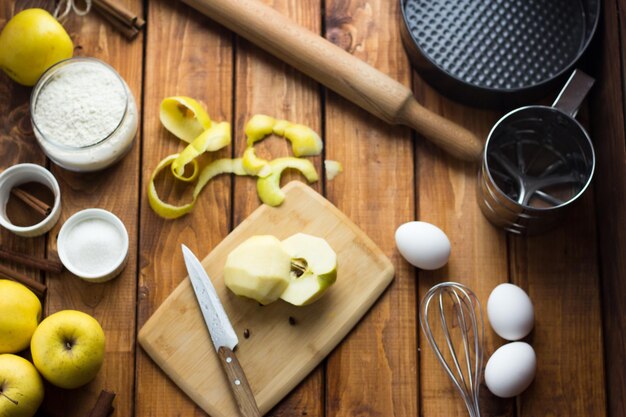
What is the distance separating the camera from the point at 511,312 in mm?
1083

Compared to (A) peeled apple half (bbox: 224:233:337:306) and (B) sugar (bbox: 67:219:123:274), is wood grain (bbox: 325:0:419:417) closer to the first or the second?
(A) peeled apple half (bbox: 224:233:337:306)

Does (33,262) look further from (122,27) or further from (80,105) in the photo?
(122,27)

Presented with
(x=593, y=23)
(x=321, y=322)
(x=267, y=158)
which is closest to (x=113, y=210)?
(x=267, y=158)

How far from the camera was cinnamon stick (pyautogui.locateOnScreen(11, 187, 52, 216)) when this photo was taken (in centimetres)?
114

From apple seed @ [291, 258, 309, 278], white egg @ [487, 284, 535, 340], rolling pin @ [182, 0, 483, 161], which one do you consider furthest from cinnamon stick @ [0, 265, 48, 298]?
white egg @ [487, 284, 535, 340]

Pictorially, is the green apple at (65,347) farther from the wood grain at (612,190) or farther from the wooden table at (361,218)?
the wood grain at (612,190)

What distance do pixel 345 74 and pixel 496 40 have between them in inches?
9.0

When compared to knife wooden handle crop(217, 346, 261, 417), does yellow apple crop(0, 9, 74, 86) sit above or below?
above

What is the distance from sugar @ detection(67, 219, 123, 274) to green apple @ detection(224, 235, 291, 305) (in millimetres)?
165

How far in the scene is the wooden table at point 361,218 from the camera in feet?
3.67

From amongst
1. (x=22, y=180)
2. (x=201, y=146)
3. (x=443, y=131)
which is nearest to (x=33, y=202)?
(x=22, y=180)

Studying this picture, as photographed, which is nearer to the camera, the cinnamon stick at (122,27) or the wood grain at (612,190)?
the wood grain at (612,190)

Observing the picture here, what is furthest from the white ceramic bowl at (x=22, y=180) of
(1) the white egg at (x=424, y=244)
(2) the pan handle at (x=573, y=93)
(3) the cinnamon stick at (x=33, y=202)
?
(2) the pan handle at (x=573, y=93)

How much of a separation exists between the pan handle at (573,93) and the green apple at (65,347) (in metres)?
0.69
